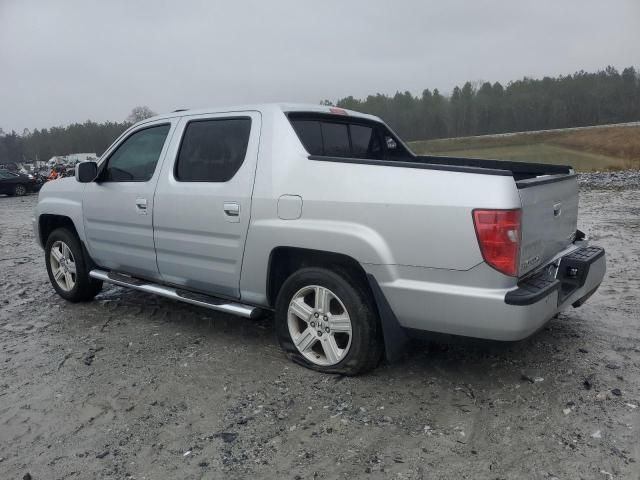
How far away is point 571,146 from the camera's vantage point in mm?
39125

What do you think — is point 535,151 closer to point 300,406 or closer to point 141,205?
point 141,205

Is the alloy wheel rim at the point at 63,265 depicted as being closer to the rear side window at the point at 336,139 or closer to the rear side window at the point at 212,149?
the rear side window at the point at 212,149

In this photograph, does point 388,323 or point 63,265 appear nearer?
point 388,323

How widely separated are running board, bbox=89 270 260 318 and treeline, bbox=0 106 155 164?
78.1m

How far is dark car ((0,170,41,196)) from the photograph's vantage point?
26.4 m

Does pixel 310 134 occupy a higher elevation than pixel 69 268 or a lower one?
higher

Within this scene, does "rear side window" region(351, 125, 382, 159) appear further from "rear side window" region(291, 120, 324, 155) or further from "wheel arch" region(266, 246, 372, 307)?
"wheel arch" region(266, 246, 372, 307)

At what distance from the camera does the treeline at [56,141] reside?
80.9m

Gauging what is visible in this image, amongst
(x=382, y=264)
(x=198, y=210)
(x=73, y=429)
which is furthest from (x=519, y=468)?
(x=198, y=210)

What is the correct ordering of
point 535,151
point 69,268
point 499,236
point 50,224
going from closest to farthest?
point 499,236 < point 69,268 < point 50,224 < point 535,151

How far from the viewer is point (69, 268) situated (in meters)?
5.61

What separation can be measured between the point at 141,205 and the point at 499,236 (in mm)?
3011

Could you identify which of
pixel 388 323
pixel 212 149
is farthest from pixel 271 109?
pixel 388 323

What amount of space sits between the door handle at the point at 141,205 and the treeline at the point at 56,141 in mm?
78423
